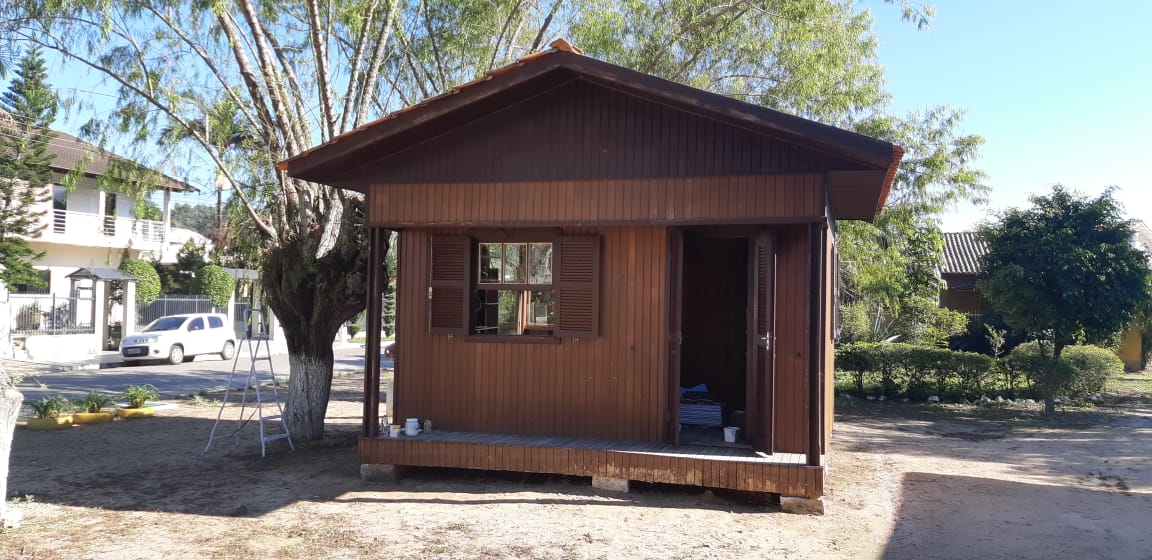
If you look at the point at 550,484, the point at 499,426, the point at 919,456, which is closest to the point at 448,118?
the point at 499,426

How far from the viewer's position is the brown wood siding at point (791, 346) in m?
7.46

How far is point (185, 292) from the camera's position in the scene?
101 feet

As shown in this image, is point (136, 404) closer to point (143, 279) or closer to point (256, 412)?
point (256, 412)

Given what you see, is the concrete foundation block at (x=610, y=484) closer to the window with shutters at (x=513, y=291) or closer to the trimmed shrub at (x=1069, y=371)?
the window with shutters at (x=513, y=291)

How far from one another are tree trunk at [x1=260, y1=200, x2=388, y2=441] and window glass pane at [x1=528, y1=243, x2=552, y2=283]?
2605 mm

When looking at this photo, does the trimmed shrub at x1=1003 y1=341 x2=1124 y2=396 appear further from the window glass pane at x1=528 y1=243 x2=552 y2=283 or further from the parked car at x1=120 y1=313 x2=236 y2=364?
the parked car at x1=120 y1=313 x2=236 y2=364

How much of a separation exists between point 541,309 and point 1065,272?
33.5 ft

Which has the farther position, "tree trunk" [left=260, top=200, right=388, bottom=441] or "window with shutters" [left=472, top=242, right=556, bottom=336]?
"tree trunk" [left=260, top=200, right=388, bottom=441]

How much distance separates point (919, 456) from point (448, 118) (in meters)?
6.89

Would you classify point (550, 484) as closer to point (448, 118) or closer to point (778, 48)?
point (448, 118)

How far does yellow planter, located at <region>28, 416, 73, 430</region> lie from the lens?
36.1 ft

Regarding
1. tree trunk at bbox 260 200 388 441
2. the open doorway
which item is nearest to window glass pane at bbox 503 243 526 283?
tree trunk at bbox 260 200 388 441

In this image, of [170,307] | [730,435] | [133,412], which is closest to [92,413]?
[133,412]

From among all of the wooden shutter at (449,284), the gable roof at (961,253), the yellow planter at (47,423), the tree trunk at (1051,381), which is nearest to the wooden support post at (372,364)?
the wooden shutter at (449,284)
